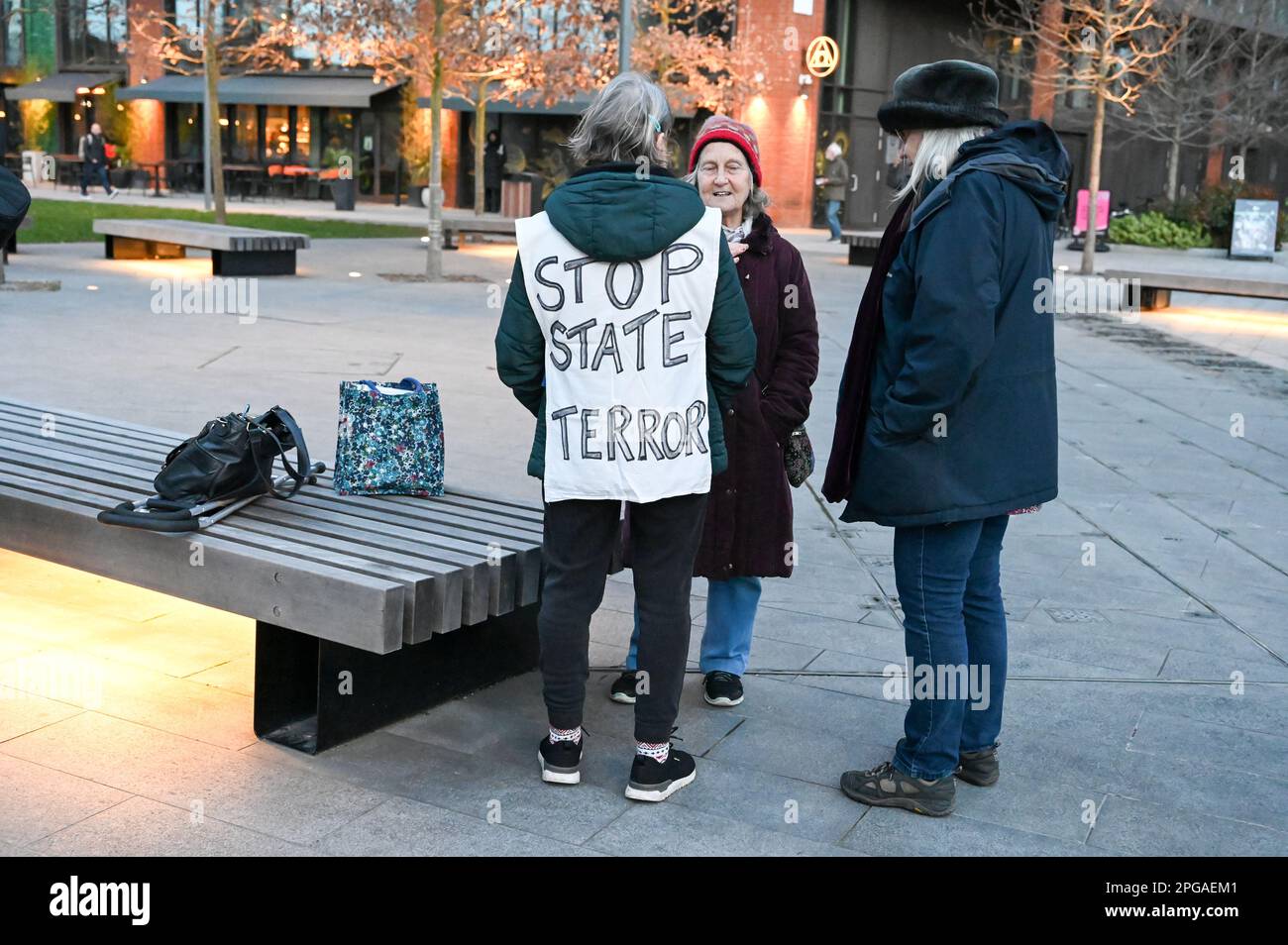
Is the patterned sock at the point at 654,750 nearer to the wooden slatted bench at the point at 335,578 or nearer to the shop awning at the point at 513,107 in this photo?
the wooden slatted bench at the point at 335,578

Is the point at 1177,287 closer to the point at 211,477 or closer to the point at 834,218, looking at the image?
the point at 834,218

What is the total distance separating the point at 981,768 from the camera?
3838 millimetres

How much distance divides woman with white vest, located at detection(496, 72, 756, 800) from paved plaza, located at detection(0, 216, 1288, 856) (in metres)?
0.38

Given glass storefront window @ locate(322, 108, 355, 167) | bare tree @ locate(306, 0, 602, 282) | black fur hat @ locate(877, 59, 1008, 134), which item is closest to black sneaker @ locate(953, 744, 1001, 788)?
black fur hat @ locate(877, 59, 1008, 134)

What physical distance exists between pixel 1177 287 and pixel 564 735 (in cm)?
1399

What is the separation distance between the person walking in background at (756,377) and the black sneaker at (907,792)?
0.75m

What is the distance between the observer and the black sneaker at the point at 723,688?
4348 millimetres

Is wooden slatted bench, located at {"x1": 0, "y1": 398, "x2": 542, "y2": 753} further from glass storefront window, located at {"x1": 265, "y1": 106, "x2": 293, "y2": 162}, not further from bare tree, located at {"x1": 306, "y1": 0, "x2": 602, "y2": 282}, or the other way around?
glass storefront window, located at {"x1": 265, "y1": 106, "x2": 293, "y2": 162}

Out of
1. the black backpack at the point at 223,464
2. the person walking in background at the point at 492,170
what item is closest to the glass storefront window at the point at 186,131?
the person walking in background at the point at 492,170

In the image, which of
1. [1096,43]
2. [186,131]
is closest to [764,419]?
[1096,43]

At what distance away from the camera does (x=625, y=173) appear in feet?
11.2

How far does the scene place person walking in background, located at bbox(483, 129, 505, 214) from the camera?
110 feet
